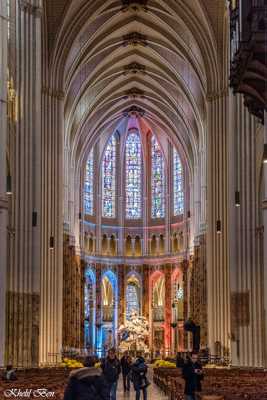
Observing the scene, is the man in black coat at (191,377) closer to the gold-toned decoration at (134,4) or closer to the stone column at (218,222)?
the stone column at (218,222)

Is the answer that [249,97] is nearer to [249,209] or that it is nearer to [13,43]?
[249,209]

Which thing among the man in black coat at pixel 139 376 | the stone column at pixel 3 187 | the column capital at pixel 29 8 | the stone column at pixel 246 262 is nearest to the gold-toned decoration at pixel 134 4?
the column capital at pixel 29 8

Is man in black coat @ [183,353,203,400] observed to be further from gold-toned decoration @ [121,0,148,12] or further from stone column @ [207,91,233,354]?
gold-toned decoration @ [121,0,148,12]

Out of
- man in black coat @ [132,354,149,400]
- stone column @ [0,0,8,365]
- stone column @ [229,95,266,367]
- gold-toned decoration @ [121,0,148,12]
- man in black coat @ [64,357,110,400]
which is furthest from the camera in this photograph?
gold-toned decoration @ [121,0,148,12]

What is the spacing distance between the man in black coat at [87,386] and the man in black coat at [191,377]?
6.69 metres

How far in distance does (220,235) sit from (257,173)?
1388cm

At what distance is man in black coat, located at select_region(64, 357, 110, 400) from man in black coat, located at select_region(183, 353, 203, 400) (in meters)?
6.69

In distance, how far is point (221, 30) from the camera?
4484 centimetres

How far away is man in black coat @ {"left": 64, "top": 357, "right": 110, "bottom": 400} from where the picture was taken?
346 inches

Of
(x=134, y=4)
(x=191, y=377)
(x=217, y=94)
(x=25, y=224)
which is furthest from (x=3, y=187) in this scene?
(x=134, y=4)

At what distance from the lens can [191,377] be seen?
15.7m

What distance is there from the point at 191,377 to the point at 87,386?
7.10m

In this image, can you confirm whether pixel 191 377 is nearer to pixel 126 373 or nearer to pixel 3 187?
pixel 3 187

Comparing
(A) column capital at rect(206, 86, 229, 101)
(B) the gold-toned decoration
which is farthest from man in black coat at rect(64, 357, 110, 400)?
(B) the gold-toned decoration
